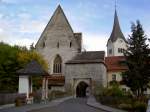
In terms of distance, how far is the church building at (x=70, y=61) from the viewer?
6575cm

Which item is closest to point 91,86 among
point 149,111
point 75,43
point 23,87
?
point 75,43

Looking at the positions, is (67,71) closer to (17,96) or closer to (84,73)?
(84,73)

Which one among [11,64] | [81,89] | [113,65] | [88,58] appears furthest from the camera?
[113,65]

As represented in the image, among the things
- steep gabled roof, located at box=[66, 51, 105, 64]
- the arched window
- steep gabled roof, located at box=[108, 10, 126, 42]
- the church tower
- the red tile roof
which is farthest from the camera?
steep gabled roof, located at box=[108, 10, 126, 42]

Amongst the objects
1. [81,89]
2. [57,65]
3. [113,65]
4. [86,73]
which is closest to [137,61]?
[86,73]

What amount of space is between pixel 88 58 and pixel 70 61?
141 inches

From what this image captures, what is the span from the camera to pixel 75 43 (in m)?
71.4

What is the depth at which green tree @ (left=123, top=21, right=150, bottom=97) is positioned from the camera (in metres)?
41.2

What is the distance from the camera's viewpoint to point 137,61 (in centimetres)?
4231

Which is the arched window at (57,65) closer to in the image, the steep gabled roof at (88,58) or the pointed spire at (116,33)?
the steep gabled roof at (88,58)

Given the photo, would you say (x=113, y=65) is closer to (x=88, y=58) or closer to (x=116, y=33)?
(x=88, y=58)

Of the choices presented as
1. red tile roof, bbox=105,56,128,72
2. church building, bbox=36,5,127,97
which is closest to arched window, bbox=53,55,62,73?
church building, bbox=36,5,127,97

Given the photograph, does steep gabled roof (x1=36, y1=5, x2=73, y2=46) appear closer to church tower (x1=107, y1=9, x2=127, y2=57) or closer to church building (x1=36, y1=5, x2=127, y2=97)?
church building (x1=36, y1=5, x2=127, y2=97)

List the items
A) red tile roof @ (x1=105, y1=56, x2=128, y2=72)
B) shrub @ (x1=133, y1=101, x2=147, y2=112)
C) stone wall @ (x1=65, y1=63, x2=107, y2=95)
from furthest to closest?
red tile roof @ (x1=105, y1=56, x2=128, y2=72) → stone wall @ (x1=65, y1=63, x2=107, y2=95) → shrub @ (x1=133, y1=101, x2=147, y2=112)
